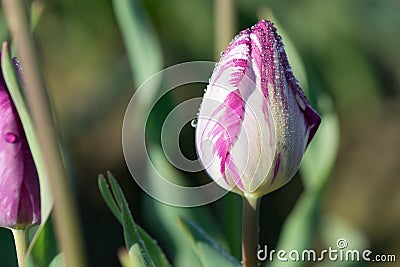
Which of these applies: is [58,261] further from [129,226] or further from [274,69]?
[274,69]

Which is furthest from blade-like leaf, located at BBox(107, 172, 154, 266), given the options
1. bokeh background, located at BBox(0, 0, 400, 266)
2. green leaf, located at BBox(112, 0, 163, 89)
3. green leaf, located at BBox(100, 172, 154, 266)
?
bokeh background, located at BBox(0, 0, 400, 266)

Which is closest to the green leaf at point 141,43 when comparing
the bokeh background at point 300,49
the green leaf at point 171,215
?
the green leaf at point 171,215

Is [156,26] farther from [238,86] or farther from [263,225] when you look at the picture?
[238,86]

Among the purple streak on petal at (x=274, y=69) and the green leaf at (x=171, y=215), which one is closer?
the purple streak on petal at (x=274, y=69)

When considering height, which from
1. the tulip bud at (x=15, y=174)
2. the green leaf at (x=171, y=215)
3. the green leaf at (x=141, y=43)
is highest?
the green leaf at (x=141, y=43)

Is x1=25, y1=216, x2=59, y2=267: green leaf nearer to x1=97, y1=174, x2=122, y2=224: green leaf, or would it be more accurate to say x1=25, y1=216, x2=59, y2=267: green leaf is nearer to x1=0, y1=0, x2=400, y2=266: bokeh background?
x1=97, y1=174, x2=122, y2=224: green leaf

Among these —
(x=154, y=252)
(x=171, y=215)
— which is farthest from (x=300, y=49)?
(x=154, y=252)

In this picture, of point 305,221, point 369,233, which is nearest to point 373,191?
point 369,233

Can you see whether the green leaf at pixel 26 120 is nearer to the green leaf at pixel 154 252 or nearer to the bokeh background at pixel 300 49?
the green leaf at pixel 154 252
